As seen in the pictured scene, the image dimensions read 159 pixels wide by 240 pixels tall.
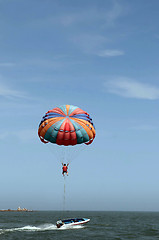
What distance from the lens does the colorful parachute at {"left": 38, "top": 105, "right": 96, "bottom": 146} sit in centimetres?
3812

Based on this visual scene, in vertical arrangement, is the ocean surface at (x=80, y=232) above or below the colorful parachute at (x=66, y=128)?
below

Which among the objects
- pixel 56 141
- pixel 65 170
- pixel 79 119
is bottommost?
pixel 65 170

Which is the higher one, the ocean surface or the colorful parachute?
the colorful parachute

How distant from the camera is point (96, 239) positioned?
4134 centimetres

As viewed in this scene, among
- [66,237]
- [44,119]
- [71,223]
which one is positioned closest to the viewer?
[44,119]

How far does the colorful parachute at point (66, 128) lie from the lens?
1501 inches

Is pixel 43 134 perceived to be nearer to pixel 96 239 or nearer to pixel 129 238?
pixel 96 239

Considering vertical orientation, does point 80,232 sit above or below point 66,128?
below

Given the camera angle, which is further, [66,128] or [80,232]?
[80,232]

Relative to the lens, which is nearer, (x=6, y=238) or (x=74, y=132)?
(x=74, y=132)

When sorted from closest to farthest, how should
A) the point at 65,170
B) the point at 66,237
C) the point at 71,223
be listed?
the point at 65,170
the point at 66,237
the point at 71,223

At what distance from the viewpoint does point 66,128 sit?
125ft

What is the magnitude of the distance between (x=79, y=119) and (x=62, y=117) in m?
2.33

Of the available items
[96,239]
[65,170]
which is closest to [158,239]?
[96,239]
